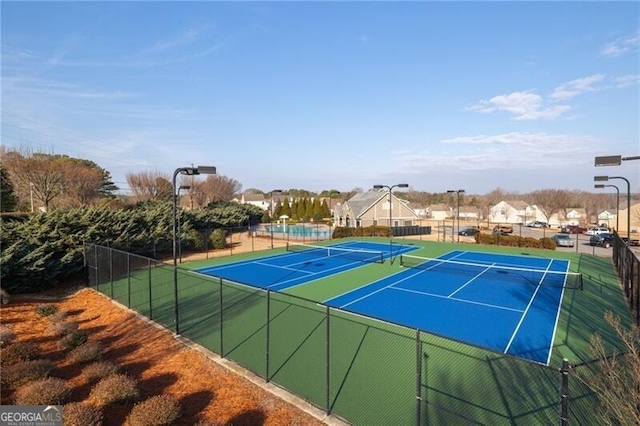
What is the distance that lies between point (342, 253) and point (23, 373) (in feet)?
90.3

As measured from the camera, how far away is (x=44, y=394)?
675 cm

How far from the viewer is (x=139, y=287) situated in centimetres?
1656

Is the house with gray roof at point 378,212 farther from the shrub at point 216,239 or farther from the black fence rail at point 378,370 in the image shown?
the black fence rail at point 378,370

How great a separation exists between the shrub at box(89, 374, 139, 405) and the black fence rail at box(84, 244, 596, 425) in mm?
2784

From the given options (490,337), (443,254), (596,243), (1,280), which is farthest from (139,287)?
(596,243)

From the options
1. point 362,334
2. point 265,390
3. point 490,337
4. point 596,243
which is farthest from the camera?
point 596,243

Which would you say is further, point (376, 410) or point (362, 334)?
point (362, 334)

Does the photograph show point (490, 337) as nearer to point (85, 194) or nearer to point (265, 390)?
point (265, 390)

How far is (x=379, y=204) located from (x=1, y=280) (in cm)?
4898

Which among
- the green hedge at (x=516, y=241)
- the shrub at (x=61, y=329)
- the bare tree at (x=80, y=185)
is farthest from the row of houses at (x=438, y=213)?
the bare tree at (x=80, y=185)

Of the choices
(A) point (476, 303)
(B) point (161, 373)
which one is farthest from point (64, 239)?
(A) point (476, 303)

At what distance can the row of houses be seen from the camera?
5844cm

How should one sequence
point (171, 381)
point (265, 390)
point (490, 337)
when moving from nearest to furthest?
point (265, 390) → point (171, 381) → point (490, 337)

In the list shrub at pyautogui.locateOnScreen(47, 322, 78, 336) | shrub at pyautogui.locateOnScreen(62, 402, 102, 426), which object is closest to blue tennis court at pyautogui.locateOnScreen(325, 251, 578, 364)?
shrub at pyautogui.locateOnScreen(62, 402, 102, 426)
